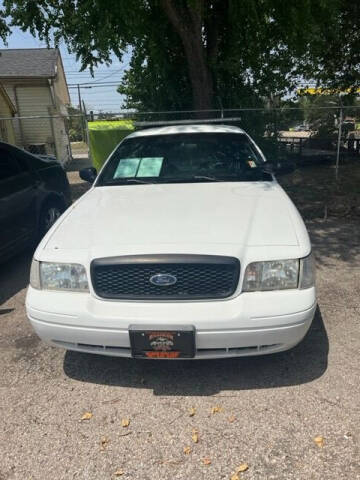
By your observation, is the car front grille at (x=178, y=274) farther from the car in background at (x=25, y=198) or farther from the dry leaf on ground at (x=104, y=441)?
the car in background at (x=25, y=198)

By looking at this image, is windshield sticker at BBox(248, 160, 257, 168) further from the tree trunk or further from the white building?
the white building

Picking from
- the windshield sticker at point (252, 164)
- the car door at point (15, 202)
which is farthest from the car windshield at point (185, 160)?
the car door at point (15, 202)

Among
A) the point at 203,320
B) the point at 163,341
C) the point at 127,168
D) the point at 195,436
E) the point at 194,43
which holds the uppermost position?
the point at 194,43

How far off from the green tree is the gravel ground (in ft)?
20.9

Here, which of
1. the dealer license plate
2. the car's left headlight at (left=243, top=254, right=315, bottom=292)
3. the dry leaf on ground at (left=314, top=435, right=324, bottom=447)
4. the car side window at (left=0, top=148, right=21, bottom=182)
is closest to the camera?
the dry leaf on ground at (left=314, top=435, right=324, bottom=447)

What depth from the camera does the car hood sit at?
8.37ft

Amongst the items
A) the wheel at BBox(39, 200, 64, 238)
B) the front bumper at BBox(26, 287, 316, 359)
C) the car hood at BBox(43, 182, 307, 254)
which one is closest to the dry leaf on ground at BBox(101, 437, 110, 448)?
the front bumper at BBox(26, 287, 316, 359)

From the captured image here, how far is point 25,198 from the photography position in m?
5.00

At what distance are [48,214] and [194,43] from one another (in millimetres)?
4853

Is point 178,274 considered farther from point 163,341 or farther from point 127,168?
point 127,168

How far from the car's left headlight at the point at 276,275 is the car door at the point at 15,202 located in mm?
3205

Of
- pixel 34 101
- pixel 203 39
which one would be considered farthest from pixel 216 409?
pixel 34 101

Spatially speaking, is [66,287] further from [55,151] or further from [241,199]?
[55,151]

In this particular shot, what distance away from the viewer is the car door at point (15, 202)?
455 cm
